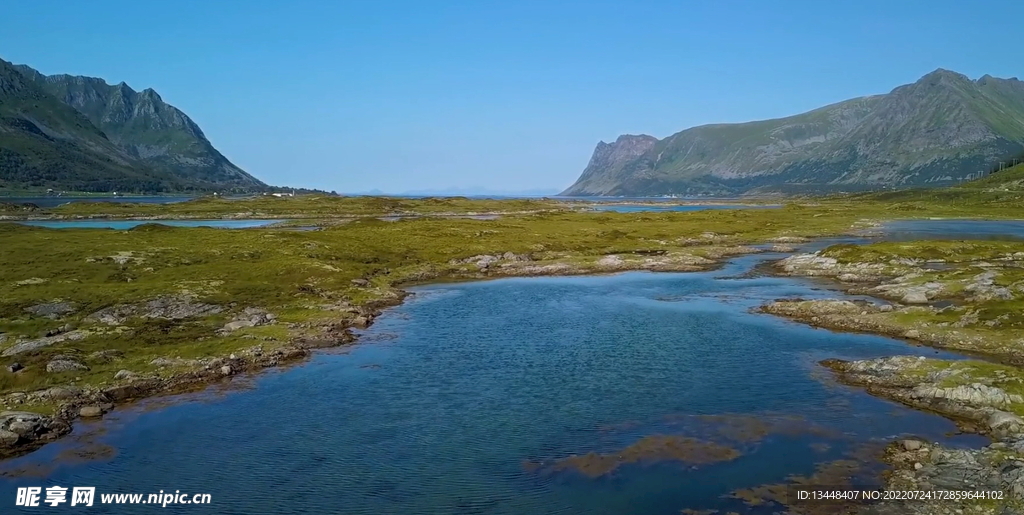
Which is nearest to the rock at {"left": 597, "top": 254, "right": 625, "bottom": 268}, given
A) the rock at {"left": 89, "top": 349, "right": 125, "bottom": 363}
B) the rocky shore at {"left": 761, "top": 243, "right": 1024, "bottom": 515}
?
the rocky shore at {"left": 761, "top": 243, "right": 1024, "bottom": 515}

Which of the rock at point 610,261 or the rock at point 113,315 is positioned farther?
the rock at point 610,261

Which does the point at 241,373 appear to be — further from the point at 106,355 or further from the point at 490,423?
the point at 490,423

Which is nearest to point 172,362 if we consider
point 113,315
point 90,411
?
point 90,411

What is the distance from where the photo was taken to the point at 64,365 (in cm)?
3481

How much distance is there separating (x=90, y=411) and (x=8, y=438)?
3716 millimetres

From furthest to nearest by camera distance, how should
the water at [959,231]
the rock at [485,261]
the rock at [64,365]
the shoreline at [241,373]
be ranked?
the water at [959,231] → the rock at [485,261] → the rock at [64,365] → the shoreline at [241,373]

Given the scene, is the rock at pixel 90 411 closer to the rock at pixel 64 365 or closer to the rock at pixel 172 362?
the rock at pixel 64 365

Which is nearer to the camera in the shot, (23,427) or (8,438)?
(8,438)

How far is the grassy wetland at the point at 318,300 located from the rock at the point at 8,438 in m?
0.06

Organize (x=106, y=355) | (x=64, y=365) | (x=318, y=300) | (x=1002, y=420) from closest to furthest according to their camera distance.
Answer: (x=1002, y=420)
(x=64, y=365)
(x=106, y=355)
(x=318, y=300)

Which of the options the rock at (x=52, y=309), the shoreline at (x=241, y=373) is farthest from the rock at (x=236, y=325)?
the rock at (x=52, y=309)

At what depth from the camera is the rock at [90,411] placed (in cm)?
3067

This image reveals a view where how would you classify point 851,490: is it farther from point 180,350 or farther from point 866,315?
point 180,350

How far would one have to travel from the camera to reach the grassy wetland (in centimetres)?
3231
